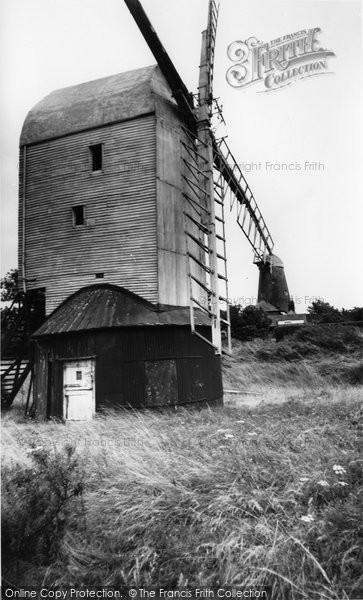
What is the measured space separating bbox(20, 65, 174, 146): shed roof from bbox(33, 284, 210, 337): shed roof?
5597 millimetres

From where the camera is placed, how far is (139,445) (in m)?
6.86

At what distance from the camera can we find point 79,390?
1308 centimetres

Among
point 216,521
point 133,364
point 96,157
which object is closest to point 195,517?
point 216,521

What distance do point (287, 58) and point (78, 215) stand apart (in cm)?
807

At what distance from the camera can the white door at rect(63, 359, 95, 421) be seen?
507 inches

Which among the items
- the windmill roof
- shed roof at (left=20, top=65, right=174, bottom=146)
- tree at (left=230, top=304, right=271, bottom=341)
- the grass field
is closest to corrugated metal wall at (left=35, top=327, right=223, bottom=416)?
the grass field

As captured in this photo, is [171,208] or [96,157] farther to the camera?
[96,157]

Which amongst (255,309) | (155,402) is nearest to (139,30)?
(155,402)

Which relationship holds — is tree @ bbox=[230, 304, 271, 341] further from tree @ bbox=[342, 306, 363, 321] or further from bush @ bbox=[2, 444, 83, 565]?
bush @ bbox=[2, 444, 83, 565]

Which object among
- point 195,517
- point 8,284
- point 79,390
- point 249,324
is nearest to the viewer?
point 195,517

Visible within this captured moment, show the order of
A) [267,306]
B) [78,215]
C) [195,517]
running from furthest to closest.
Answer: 1. [267,306]
2. [78,215]
3. [195,517]

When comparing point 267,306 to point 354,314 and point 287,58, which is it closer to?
point 354,314

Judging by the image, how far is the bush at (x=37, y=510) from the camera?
15.1 ft

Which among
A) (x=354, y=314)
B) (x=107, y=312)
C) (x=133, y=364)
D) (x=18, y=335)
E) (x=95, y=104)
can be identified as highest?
(x=95, y=104)
